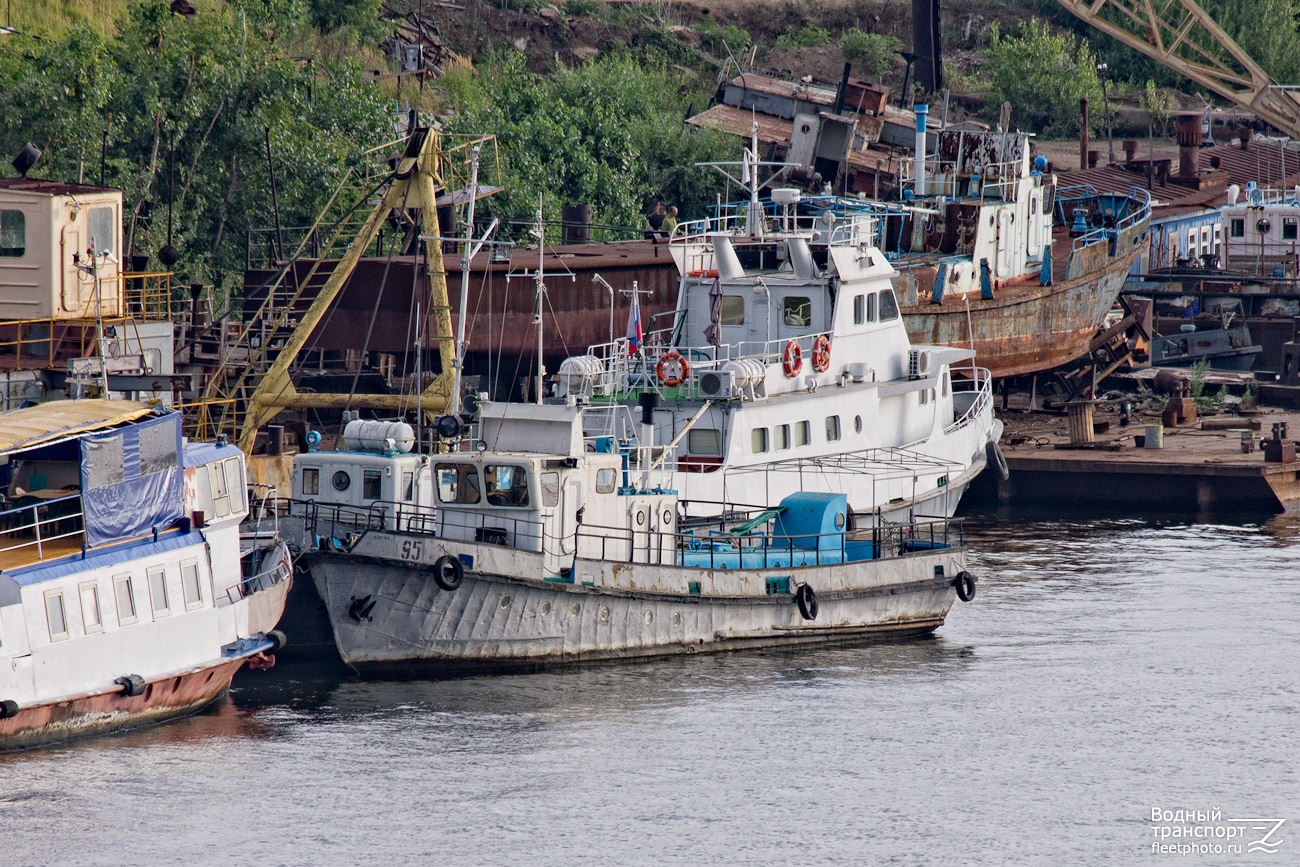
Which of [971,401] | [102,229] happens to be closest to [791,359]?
[971,401]

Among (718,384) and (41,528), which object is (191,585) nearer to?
(41,528)

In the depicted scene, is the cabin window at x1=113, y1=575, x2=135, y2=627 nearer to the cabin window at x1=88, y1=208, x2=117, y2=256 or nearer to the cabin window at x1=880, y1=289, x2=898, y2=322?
the cabin window at x1=88, y1=208, x2=117, y2=256

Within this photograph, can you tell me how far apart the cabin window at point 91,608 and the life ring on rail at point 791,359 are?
15406mm

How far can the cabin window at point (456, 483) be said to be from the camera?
30.7 metres

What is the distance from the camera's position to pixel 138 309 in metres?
44.4

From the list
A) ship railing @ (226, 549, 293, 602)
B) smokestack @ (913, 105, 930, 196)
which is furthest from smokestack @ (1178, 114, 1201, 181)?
ship railing @ (226, 549, 293, 602)

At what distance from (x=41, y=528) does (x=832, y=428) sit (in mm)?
16496

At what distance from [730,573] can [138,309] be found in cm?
1864

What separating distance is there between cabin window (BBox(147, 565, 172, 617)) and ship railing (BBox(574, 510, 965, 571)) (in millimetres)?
6078

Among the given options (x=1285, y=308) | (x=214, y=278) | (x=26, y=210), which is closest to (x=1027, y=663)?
(x=26, y=210)

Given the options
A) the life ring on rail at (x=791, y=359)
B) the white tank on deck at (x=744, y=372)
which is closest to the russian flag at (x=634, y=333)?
the white tank on deck at (x=744, y=372)

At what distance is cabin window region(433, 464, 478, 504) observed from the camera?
30.7 m

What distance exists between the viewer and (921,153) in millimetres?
54438

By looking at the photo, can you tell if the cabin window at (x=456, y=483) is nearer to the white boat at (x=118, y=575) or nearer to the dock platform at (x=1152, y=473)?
the white boat at (x=118, y=575)
